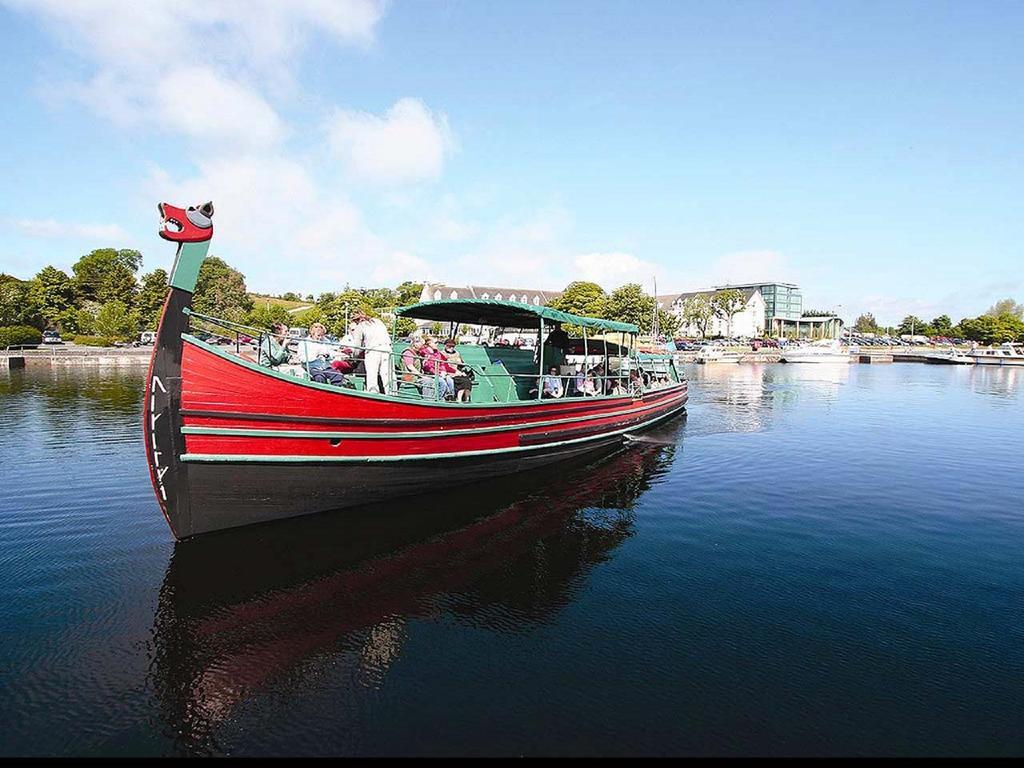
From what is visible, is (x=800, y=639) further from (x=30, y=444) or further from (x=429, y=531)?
(x=30, y=444)

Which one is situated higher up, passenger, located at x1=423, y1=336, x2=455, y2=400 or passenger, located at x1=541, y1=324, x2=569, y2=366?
passenger, located at x1=541, y1=324, x2=569, y2=366

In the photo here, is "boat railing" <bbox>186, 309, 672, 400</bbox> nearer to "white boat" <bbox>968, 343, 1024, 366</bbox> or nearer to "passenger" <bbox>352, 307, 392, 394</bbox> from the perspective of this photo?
"passenger" <bbox>352, 307, 392, 394</bbox>

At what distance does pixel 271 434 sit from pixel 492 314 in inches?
280

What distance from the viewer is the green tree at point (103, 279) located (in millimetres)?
78250

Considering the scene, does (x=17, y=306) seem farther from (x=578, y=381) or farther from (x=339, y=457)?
(x=339, y=457)

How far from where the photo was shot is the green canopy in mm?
12695

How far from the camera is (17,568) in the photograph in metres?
7.64

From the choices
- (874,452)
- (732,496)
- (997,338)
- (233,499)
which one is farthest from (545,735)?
(997,338)

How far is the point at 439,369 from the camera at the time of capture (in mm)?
11859

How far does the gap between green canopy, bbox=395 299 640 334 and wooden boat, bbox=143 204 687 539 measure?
1.02 ft

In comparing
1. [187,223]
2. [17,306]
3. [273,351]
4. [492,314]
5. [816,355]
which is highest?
[17,306]

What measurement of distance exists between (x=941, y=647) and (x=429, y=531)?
6.85 m

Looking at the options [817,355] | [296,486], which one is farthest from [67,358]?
[817,355]

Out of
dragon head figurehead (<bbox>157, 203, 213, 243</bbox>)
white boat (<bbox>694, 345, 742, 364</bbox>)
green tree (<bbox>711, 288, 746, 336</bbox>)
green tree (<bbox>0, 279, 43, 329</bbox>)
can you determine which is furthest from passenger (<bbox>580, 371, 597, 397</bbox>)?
green tree (<bbox>711, 288, 746, 336</bbox>)
